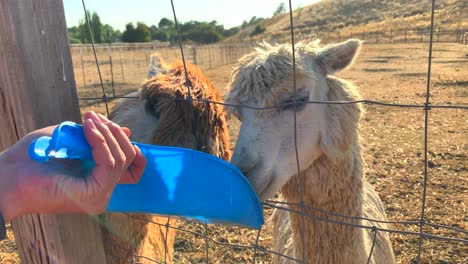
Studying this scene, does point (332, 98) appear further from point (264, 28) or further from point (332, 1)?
point (332, 1)

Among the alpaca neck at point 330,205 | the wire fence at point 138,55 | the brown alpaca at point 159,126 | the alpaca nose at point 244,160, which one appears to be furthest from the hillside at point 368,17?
the alpaca nose at point 244,160

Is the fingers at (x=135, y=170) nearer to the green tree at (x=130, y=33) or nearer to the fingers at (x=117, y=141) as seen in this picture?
the fingers at (x=117, y=141)

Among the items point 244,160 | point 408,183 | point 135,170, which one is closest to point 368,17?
point 408,183

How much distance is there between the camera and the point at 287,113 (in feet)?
6.33

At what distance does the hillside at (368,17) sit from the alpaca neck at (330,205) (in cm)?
3544

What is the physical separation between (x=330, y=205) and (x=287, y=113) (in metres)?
0.66

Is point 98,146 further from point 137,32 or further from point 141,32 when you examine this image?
point 137,32

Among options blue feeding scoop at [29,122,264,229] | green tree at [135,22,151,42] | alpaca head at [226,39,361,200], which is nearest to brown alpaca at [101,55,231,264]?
alpaca head at [226,39,361,200]

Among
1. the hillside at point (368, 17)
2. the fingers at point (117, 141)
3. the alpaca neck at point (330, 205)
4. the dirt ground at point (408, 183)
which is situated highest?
the hillside at point (368, 17)

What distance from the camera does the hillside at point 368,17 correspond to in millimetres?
40781

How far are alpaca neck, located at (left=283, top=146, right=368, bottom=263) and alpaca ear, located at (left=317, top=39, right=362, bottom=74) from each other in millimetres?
518

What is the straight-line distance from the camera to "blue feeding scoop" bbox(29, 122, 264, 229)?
1396 millimetres

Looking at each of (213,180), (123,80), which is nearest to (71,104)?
(213,180)

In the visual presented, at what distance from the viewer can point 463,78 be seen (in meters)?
13.9
